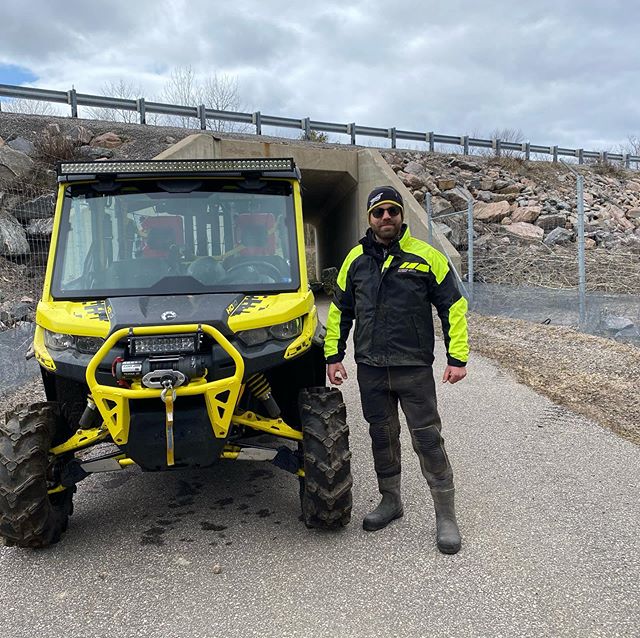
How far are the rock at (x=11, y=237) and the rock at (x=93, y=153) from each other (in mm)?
3300

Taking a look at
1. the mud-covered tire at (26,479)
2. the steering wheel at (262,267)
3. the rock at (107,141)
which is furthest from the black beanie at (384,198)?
the rock at (107,141)

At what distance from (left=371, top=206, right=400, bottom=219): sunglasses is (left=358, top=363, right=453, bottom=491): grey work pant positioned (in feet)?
3.04

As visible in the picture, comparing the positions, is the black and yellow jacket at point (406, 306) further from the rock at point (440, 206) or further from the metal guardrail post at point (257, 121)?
the metal guardrail post at point (257, 121)

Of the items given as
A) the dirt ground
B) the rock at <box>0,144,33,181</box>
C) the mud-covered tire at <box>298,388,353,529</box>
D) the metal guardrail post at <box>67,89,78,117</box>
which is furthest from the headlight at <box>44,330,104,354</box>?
the metal guardrail post at <box>67,89,78,117</box>

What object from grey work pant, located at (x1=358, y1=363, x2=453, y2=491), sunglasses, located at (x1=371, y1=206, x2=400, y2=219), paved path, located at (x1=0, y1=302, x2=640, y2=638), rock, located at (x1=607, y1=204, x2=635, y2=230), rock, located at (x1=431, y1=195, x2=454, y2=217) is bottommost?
paved path, located at (x1=0, y1=302, x2=640, y2=638)

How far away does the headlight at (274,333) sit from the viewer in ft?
10.8

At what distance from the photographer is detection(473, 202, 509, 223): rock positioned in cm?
1684

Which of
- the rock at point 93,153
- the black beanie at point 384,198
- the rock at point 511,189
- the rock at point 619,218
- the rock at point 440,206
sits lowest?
the black beanie at point 384,198

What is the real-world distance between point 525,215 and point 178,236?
14889 mm

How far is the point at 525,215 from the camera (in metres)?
16.9

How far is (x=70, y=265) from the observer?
3801 mm

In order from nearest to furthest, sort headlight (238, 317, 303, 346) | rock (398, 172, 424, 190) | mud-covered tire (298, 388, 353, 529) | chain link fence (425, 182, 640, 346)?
1. headlight (238, 317, 303, 346)
2. mud-covered tire (298, 388, 353, 529)
3. chain link fence (425, 182, 640, 346)
4. rock (398, 172, 424, 190)

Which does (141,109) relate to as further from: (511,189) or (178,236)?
(178,236)

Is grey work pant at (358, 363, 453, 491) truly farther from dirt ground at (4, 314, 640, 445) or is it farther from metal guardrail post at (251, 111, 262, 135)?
metal guardrail post at (251, 111, 262, 135)
